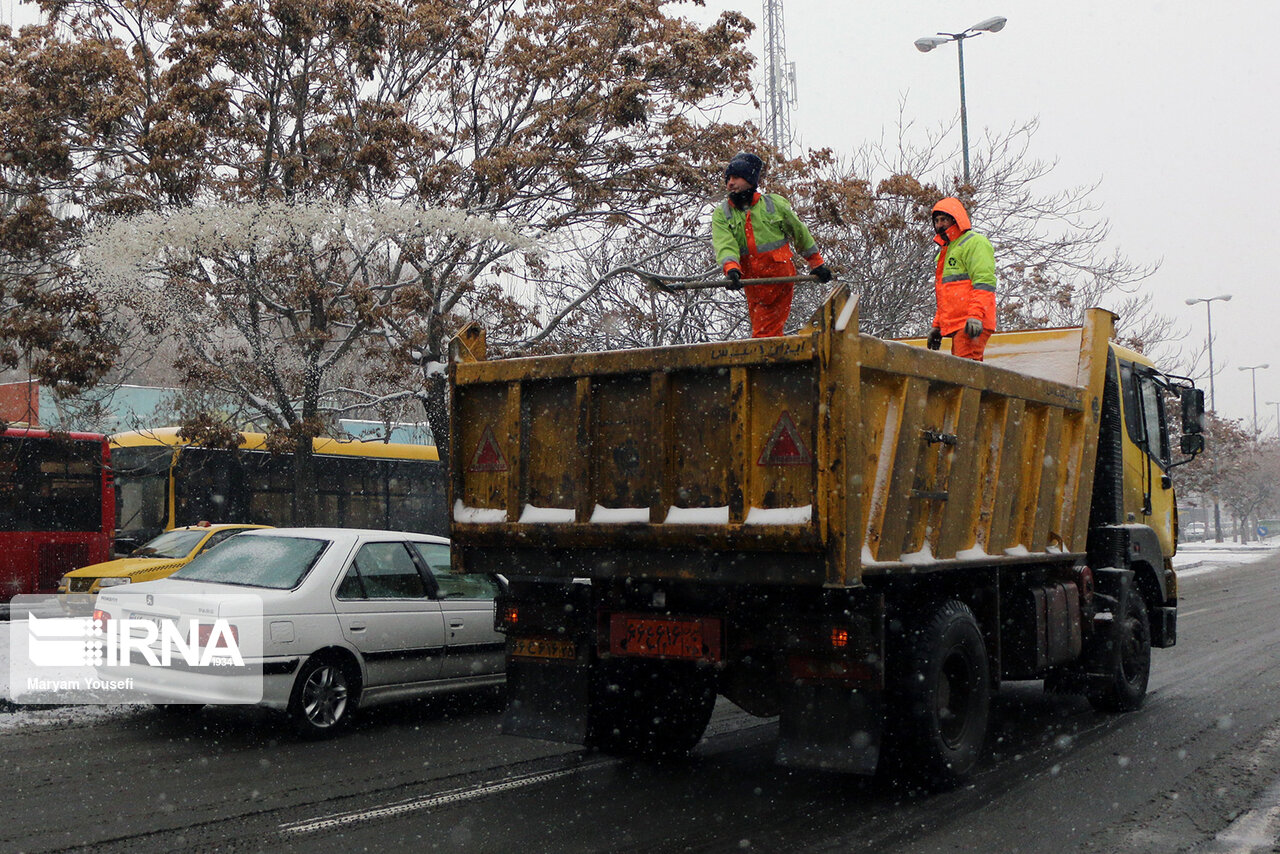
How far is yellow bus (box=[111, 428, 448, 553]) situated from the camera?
1859cm

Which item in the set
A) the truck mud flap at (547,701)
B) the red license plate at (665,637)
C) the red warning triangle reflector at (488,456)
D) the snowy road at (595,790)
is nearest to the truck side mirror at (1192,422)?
the snowy road at (595,790)

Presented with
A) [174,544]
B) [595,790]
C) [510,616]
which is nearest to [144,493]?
[174,544]

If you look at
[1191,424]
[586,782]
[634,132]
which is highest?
[634,132]

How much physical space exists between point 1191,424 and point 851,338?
5027mm

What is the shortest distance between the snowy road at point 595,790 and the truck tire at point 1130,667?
13cm

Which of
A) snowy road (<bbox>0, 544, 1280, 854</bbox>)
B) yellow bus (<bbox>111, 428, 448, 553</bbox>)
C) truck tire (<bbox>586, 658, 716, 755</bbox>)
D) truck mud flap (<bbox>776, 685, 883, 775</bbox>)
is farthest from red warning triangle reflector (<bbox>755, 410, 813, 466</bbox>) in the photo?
Result: yellow bus (<bbox>111, 428, 448, 553</bbox>)

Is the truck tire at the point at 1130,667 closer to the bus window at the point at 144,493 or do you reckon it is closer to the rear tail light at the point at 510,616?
the rear tail light at the point at 510,616

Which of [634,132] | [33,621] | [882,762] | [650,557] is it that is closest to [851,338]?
[650,557]

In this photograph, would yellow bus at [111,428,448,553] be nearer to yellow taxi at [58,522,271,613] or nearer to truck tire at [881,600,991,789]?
yellow taxi at [58,522,271,613]

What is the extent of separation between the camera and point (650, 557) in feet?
18.7

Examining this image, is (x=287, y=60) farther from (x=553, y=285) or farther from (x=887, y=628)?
(x=887, y=628)

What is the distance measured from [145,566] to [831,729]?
976 centimetres

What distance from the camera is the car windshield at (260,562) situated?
8.09 m

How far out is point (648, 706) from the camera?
695 cm
